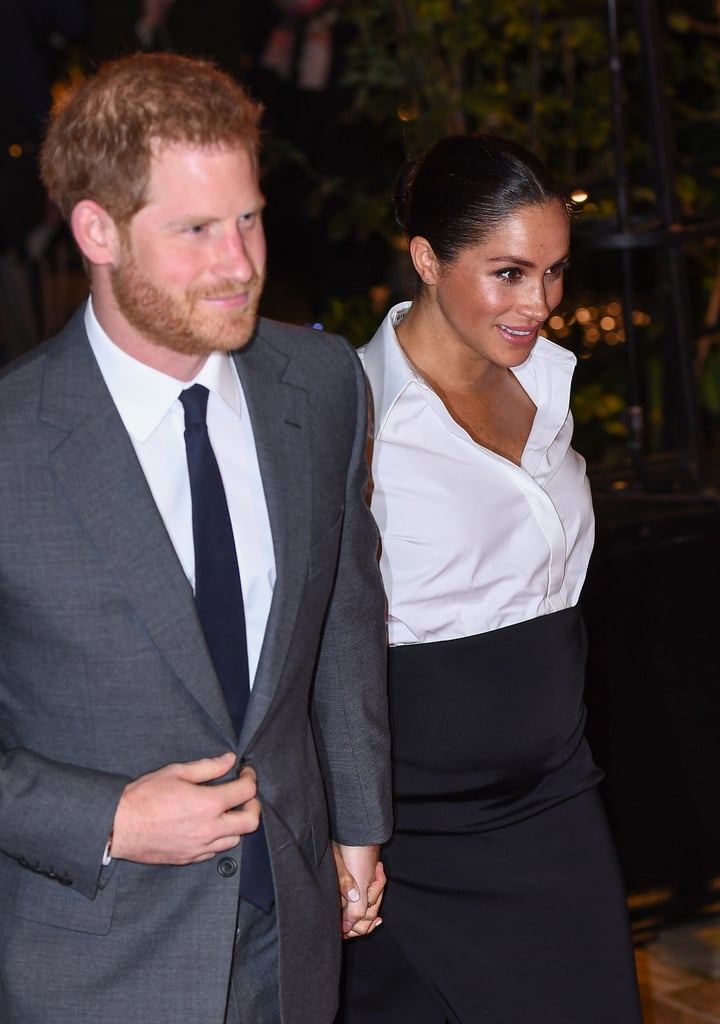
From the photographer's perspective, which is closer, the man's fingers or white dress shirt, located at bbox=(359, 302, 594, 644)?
the man's fingers

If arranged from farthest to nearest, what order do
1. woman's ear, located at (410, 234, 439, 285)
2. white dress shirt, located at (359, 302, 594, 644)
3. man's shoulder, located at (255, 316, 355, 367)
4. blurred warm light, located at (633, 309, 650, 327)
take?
blurred warm light, located at (633, 309, 650, 327) < woman's ear, located at (410, 234, 439, 285) < white dress shirt, located at (359, 302, 594, 644) < man's shoulder, located at (255, 316, 355, 367)

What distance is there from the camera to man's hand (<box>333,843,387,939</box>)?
1868mm

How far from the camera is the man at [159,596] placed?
4.81ft

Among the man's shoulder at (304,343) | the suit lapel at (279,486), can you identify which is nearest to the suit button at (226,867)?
the suit lapel at (279,486)

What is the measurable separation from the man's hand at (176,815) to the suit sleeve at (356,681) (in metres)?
0.28

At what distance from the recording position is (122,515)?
1.49 m

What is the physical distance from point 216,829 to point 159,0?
4.46 m

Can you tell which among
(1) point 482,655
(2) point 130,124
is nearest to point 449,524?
(1) point 482,655

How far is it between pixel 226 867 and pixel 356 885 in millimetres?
340

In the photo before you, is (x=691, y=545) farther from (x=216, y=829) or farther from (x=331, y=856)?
(x=216, y=829)

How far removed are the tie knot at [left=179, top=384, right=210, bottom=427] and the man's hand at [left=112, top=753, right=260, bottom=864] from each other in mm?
334

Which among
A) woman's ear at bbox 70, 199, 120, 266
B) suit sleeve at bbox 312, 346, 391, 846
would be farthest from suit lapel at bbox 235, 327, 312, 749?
woman's ear at bbox 70, 199, 120, 266

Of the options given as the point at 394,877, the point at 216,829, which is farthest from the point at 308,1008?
the point at 394,877

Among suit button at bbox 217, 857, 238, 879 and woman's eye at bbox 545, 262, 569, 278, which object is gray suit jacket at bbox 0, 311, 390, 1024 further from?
woman's eye at bbox 545, 262, 569, 278
